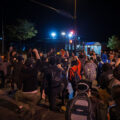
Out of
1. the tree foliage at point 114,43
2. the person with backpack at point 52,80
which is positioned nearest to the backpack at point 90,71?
the person with backpack at point 52,80

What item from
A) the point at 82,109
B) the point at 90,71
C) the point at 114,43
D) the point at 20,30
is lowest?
the point at 82,109

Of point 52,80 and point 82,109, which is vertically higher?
point 52,80

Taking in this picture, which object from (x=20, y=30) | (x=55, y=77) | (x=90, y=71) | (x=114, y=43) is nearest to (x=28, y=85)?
(x=55, y=77)

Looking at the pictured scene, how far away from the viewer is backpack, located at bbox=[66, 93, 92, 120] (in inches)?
103

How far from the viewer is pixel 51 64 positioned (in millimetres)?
4492

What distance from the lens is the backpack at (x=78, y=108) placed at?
2617 millimetres

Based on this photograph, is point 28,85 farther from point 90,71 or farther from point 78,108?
point 90,71

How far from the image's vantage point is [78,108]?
2.66m

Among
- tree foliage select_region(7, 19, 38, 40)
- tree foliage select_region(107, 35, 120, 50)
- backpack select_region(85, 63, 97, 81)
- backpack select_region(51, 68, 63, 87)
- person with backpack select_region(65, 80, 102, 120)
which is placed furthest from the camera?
tree foliage select_region(107, 35, 120, 50)

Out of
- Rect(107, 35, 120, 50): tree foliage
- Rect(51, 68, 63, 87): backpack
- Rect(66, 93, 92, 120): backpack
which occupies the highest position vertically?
Rect(107, 35, 120, 50): tree foliage

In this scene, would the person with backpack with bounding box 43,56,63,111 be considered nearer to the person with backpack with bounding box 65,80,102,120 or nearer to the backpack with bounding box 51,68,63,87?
the backpack with bounding box 51,68,63,87

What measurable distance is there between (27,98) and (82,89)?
2.27 m

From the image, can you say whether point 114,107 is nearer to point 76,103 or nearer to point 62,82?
point 76,103

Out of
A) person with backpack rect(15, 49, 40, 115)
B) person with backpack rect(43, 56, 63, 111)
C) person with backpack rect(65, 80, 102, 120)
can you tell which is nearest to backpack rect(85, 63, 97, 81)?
person with backpack rect(43, 56, 63, 111)
